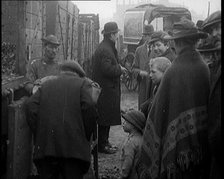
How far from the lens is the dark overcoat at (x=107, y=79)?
560cm

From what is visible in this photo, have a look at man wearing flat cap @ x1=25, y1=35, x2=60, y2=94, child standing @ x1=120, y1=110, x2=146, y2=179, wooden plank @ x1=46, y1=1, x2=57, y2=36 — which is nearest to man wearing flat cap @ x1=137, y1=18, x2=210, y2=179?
child standing @ x1=120, y1=110, x2=146, y2=179

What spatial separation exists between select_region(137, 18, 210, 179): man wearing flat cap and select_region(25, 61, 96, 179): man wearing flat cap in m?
0.66

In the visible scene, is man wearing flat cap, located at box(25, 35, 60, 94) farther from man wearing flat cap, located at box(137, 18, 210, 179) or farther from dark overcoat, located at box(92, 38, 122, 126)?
man wearing flat cap, located at box(137, 18, 210, 179)

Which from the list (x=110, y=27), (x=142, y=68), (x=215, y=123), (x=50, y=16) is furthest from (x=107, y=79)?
(x=215, y=123)

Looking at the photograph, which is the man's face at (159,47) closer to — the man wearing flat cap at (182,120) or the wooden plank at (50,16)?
the wooden plank at (50,16)

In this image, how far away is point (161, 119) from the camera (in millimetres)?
2867

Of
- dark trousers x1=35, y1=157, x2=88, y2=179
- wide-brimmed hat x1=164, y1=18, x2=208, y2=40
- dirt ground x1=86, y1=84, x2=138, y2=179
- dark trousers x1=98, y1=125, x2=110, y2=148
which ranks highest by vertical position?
wide-brimmed hat x1=164, y1=18, x2=208, y2=40

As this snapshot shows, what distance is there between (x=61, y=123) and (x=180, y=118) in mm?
1052

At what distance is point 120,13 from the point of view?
45.0 m

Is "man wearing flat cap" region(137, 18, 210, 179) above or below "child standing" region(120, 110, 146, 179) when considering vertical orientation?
above

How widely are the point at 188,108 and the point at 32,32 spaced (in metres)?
2.18

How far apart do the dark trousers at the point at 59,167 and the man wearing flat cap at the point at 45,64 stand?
3.91ft

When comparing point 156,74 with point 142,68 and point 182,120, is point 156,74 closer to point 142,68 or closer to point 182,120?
point 182,120

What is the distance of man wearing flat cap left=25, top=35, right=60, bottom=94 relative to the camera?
4.14 metres
